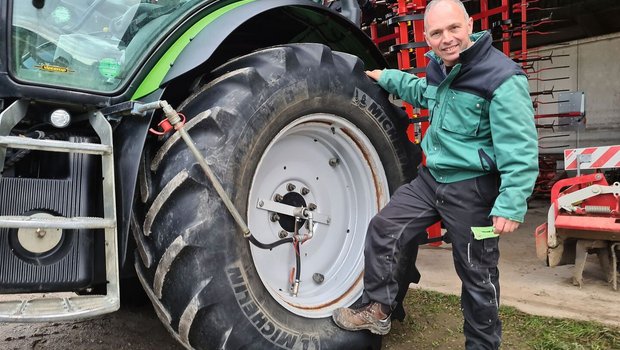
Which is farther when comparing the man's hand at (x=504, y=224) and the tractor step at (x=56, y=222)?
the man's hand at (x=504, y=224)

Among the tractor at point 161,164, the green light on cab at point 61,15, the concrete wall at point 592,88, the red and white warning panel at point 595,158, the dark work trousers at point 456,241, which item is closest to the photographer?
the tractor at point 161,164

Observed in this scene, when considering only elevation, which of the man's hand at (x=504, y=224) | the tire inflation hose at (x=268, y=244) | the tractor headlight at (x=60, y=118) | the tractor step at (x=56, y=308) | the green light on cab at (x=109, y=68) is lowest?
the tractor step at (x=56, y=308)

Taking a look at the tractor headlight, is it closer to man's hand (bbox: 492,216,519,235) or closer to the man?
the man

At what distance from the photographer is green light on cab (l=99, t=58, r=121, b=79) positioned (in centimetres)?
184

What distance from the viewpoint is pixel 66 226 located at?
1.52 meters

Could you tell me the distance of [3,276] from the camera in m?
1.53

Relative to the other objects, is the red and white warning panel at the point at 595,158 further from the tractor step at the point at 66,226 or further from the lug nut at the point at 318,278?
the tractor step at the point at 66,226

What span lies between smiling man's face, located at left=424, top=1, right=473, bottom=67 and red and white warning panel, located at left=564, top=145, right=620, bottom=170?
2392 mm

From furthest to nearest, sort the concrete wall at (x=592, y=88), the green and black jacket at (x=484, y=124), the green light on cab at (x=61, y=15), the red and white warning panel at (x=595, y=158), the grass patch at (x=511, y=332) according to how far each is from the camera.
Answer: the concrete wall at (x=592, y=88)
the red and white warning panel at (x=595, y=158)
the grass patch at (x=511, y=332)
the green and black jacket at (x=484, y=124)
the green light on cab at (x=61, y=15)

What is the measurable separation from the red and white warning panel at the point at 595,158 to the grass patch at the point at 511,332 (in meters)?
1.61

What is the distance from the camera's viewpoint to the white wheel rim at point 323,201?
2.20 m

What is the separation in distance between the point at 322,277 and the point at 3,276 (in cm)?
132

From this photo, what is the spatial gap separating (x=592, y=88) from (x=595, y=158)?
339 inches

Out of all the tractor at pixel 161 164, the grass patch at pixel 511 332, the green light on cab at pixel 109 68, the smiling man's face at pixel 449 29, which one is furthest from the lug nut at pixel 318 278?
the green light on cab at pixel 109 68
